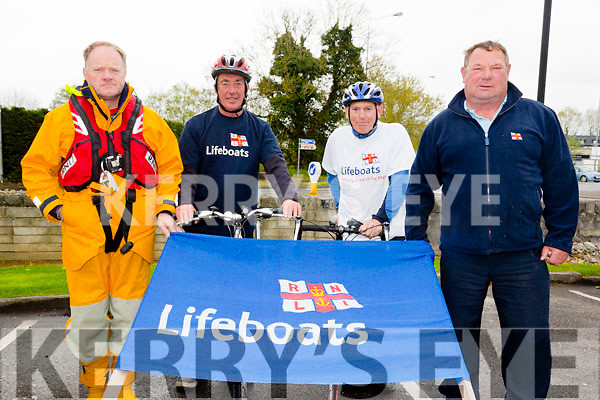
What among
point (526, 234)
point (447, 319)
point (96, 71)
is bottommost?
point (447, 319)

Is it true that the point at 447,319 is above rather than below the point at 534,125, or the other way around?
below

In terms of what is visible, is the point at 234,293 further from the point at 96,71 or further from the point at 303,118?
the point at 303,118

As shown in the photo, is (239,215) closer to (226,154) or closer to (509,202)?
(226,154)

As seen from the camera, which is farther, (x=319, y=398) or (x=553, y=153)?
(x=319, y=398)

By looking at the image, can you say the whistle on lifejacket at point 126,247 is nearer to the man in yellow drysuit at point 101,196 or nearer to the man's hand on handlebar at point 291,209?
the man in yellow drysuit at point 101,196

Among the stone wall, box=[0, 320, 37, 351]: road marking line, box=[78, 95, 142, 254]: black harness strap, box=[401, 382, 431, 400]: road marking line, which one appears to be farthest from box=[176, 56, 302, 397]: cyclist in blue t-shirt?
the stone wall

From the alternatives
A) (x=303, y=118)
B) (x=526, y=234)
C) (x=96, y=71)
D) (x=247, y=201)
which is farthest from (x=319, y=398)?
(x=303, y=118)

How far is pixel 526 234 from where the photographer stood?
9.29 feet

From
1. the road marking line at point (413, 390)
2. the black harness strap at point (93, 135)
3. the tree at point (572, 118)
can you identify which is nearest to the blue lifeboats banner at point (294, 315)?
the black harness strap at point (93, 135)

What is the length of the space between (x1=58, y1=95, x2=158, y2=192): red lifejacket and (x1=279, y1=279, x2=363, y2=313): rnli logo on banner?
52.8 inches

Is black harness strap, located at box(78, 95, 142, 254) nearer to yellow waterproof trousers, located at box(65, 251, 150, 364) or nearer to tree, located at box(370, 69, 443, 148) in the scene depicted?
yellow waterproof trousers, located at box(65, 251, 150, 364)

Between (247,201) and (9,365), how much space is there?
257 cm

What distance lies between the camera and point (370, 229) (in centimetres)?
351

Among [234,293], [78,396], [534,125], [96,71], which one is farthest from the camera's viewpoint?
[78,396]
